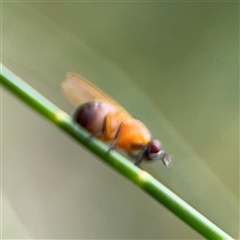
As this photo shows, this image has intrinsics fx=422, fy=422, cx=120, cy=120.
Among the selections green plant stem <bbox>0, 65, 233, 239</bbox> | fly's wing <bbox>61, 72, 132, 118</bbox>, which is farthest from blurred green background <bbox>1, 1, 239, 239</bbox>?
green plant stem <bbox>0, 65, 233, 239</bbox>

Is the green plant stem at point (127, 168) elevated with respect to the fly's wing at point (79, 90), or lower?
lower

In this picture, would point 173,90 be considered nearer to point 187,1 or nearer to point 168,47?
point 168,47

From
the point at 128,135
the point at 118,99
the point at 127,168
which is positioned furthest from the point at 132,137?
the point at 118,99

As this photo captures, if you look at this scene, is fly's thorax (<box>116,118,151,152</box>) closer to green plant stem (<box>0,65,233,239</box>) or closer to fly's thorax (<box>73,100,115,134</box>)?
fly's thorax (<box>73,100,115,134</box>)

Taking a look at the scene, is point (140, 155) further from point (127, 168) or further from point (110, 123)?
point (127, 168)

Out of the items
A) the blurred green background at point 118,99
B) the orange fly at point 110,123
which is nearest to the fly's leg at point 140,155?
the orange fly at point 110,123

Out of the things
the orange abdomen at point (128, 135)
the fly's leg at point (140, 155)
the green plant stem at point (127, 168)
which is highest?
the orange abdomen at point (128, 135)

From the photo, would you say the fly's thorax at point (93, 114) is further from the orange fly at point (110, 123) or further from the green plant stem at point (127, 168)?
the green plant stem at point (127, 168)

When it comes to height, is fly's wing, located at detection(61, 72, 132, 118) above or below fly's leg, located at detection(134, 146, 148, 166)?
above
